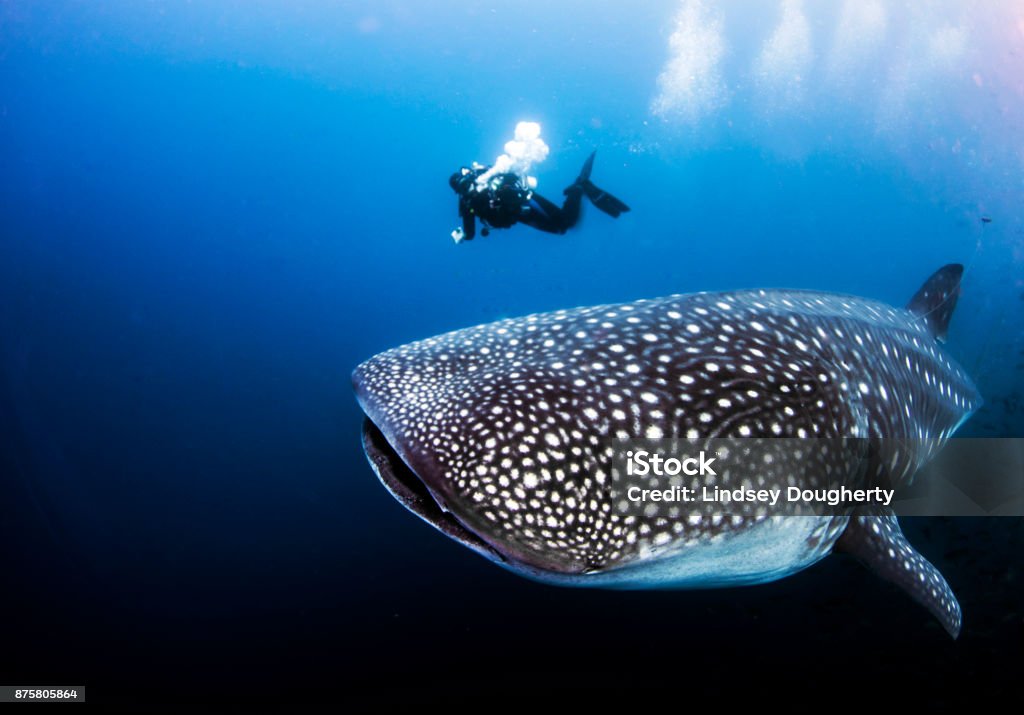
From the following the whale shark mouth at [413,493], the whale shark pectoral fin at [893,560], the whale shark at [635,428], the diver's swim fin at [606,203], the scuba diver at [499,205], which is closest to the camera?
the whale shark at [635,428]

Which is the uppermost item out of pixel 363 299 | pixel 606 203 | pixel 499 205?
pixel 606 203

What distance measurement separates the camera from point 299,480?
1558 centimetres

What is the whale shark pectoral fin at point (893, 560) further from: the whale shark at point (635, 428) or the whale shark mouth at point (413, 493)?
the whale shark mouth at point (413, 493)

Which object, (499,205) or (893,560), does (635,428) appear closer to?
(893,560)

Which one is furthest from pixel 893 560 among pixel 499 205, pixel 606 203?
pixel 606 203

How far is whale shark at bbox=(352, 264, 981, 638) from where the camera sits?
1.93 m

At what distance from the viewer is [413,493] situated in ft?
7.20

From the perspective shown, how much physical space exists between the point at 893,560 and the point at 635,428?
222 centimetres

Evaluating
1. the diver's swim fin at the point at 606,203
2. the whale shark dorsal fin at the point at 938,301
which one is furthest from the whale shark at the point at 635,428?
the diver's swim fin at the point at 606,203

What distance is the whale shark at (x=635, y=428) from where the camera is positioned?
76.2 inches

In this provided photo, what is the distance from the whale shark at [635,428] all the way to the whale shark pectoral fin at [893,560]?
0.5 inches

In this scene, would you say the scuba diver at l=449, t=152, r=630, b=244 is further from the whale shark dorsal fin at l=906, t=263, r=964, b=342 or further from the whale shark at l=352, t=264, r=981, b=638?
the whale shark at l=352, t=264, r=981, b=638

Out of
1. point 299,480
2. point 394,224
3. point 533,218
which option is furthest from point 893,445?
point 394,224

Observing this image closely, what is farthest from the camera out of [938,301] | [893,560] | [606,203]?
[606,203]
